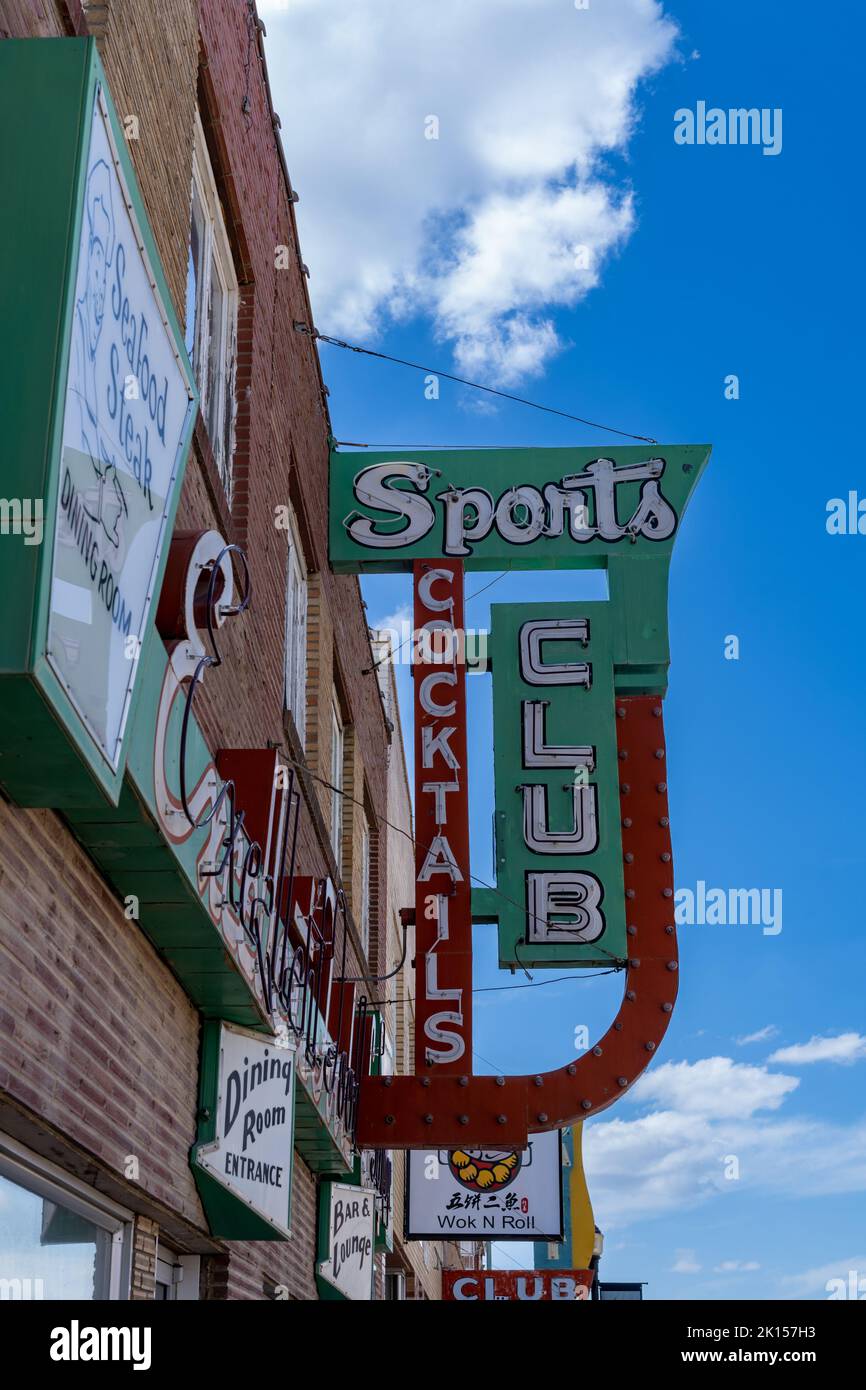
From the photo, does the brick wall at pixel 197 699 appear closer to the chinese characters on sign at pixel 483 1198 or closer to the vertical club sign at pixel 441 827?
the vertical club sign at pixel 441 827

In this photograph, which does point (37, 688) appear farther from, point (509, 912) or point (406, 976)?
point (406, 976)

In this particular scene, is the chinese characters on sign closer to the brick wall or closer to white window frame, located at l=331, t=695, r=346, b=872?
white window frame, located at l=331, t=695, r=346, b=872

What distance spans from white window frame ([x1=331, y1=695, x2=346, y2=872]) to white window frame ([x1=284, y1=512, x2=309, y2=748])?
132 cm

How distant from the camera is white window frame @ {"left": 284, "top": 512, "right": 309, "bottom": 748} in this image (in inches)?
451

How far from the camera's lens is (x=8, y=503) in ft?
11.9

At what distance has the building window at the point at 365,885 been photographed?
1617 centimetres

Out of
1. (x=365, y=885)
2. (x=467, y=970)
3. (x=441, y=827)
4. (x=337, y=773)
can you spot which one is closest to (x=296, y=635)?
(x=441, y=827)

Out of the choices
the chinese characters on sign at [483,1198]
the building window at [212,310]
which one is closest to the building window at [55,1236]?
the building window at [212,310]

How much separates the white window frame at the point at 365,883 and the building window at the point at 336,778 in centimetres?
110

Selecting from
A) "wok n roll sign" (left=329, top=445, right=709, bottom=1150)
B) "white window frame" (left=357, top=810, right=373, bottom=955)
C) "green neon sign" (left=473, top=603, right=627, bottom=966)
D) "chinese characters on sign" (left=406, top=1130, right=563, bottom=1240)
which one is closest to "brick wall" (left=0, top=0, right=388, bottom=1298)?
"wok n roll sign" (left=329, top=445, right=709, bottom=1150)

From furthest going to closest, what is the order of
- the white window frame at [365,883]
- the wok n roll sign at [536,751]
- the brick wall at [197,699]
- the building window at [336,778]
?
the white window frame at [365,883], the building window at [336,778], the wok n roll sign at [536,751], the brick wall at [197,699]
